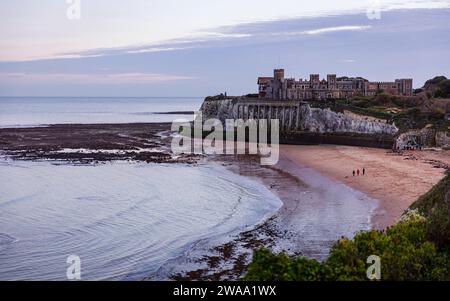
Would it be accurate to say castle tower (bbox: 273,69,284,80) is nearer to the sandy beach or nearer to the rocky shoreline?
the rocky shoreline

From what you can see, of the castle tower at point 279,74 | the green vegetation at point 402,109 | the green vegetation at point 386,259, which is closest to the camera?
the green vegetation at point 386,259

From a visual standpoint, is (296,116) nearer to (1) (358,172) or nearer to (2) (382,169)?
(2) (382,169)

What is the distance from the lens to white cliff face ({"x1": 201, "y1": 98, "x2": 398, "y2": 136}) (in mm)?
67500

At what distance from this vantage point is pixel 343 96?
99.4 meters

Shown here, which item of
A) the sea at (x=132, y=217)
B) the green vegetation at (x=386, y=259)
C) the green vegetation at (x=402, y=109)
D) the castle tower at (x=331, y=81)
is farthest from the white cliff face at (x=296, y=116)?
the green vegetation at (x=386, y=259)

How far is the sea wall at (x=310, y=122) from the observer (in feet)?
213

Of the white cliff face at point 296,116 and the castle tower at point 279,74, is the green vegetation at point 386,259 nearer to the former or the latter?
the white cliff face at point 296,116

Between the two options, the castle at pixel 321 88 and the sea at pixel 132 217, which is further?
the castle at pixel 321 88

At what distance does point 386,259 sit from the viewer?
515 inches

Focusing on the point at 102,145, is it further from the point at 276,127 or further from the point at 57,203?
the point at 57,203

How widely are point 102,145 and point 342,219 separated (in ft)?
154

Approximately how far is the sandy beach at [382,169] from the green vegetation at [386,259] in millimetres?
11064

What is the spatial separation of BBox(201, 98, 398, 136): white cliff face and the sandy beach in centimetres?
567

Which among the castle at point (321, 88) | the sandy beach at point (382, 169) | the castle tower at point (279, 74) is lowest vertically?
the sandy beach at point (382, 169)
